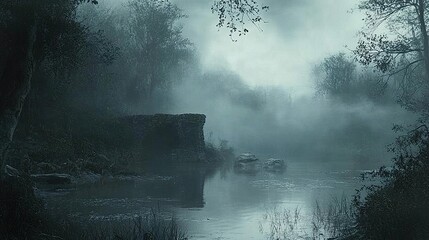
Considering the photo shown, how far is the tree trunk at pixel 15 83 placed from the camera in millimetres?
13664

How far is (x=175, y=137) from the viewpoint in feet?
196


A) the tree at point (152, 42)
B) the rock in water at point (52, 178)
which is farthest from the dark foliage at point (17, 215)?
the tree at point (152, 42)

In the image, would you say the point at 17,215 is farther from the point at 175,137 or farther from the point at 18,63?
the point at 175,137

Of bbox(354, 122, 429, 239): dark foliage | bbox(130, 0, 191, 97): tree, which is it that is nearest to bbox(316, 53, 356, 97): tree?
bbox(130, 0, 191, 97): tree

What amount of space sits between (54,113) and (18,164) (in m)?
15.8

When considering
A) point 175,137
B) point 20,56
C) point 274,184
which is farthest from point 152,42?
point 20,56

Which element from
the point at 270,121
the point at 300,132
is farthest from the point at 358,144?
the point at 270,121

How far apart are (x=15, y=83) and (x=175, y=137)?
1808 inches

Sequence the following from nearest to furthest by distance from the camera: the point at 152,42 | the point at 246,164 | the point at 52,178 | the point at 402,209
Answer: the point at 402,209
the point at 52,178
the point at 246,164
the point at 152,42

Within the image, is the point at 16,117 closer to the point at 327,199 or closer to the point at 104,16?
the point at 327,199

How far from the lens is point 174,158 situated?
5719 cm

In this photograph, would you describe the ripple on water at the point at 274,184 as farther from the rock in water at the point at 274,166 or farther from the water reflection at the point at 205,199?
the rock in water at the point at 274,166

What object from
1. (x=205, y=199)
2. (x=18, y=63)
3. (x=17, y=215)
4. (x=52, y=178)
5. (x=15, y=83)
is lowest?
(x=205, y=199)

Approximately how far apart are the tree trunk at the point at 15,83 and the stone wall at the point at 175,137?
41711 mm
